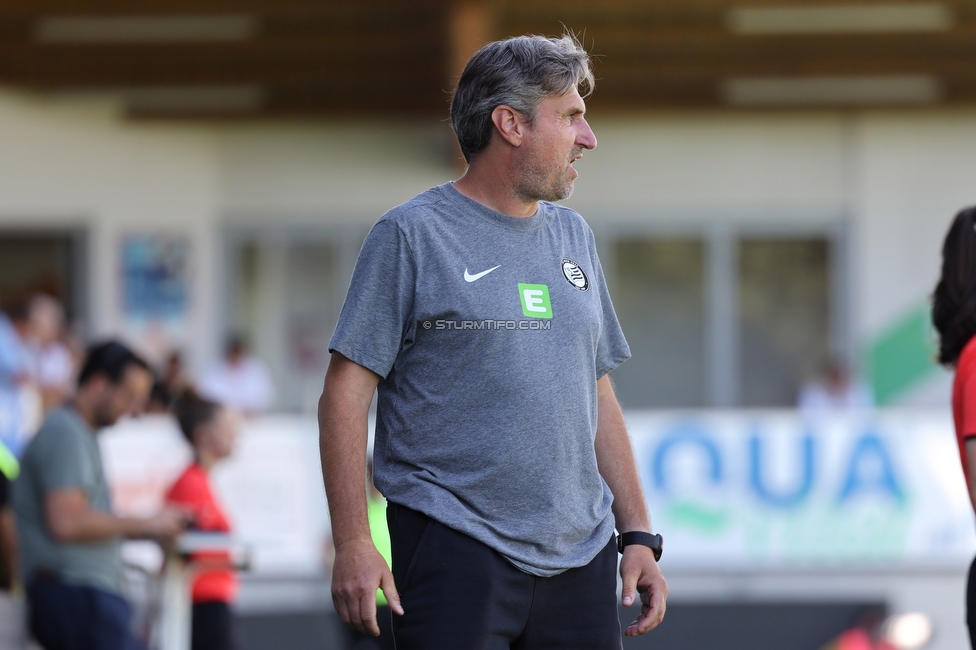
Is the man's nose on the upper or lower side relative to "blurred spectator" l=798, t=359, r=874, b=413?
upper

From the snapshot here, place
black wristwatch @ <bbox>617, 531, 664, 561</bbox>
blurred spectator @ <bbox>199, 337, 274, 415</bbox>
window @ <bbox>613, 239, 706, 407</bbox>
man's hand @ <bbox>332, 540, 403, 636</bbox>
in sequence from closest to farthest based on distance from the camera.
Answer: man's hand @ <bbox>332, 540, 403, 636</bbox>, black wristwatch @ <bbox>617, 531, 664, 561</bbox>, blurred spectator @ <bbox>199, 337, 274, 415</bbox>, window @ <bbox>613, 239, 706, 407</bbox>

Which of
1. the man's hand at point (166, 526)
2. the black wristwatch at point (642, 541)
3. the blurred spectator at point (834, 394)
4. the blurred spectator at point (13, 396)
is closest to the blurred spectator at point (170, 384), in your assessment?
the blurred spectator at point (13, 396)

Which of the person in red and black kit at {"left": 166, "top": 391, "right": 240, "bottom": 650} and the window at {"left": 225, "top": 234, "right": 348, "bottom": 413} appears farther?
the window at {"left": 225, "top": 234, "right": 348, "bottom": 413}

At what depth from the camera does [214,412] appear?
19.1ft

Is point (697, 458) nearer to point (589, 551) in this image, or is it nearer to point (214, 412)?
point (214, 412)

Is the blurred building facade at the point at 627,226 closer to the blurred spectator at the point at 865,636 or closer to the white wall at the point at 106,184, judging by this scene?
the white wall at the point at 106,184

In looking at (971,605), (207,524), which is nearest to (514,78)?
(971,605)

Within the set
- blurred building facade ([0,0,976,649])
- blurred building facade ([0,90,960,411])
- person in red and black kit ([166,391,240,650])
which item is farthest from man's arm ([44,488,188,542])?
blurred building facade ([0,90,960,411])

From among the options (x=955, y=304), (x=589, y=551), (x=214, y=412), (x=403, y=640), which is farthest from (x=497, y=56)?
(x=214, y=412)

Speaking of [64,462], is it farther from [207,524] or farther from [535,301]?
[535,301]

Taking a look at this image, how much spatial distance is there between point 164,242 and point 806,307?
7.87m

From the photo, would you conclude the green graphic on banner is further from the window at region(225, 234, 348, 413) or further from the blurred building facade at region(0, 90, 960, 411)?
the window at region(225, 234, 348, 413)

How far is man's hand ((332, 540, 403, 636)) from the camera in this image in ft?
7.36

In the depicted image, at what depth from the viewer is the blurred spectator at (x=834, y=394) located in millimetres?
13961
